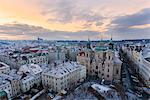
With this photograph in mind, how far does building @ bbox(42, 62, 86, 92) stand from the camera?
4759cm

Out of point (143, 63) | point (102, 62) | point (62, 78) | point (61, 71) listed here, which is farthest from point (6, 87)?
point (143, 63)

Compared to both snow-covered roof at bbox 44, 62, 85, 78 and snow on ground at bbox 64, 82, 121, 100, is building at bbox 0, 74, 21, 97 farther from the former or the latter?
snow on ground at bbox 64, 82, 121, 100

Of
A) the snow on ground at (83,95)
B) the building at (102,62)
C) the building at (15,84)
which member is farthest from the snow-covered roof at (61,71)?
the building at (102,62)

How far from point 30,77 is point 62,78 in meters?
11.8

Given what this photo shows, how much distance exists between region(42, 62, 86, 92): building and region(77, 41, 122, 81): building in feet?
26.9

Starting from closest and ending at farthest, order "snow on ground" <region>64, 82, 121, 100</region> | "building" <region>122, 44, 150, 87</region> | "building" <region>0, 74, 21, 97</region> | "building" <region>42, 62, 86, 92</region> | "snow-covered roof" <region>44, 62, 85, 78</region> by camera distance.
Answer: "snow on ground" <region>64, 82, 121, 100</region>
"building" <region>0, 74, 21, 97</region>
"building" <region>42, 62, 86, 92</region>
"snow-covered roof" <region>44, 62, 85, 78</region>
"building" <region>122, 44, 150, 87</region>

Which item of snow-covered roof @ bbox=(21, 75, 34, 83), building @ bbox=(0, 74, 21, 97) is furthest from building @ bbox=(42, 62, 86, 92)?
building @ bbox=(0, 74, 21, 97)

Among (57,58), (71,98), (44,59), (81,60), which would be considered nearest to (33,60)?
(44,59)

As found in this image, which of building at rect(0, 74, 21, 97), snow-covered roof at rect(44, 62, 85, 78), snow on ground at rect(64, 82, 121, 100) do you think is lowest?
snow on ground at rect(64, 82, 121, 100)

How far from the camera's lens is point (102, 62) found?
194 ft

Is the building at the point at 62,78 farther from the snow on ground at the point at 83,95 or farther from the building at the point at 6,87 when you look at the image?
the building at the point at 6,87

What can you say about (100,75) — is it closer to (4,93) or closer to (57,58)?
(4,93)

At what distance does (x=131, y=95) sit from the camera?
45.2 m

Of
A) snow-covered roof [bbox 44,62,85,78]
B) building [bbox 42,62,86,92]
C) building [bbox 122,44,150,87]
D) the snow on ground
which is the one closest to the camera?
the snow on ground
